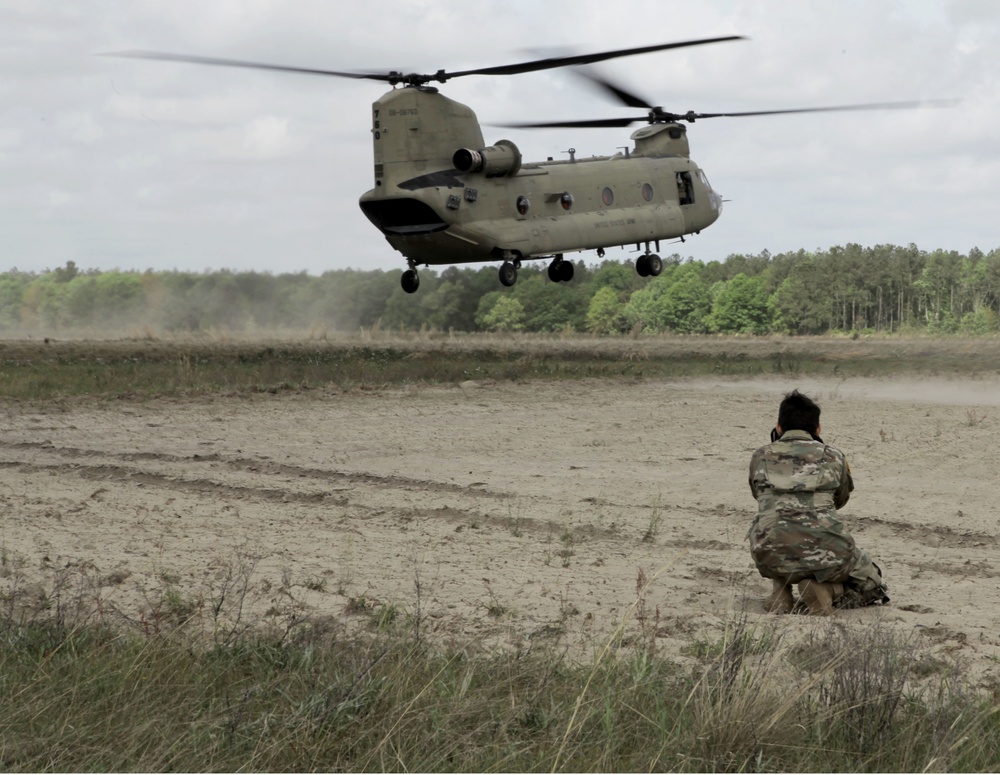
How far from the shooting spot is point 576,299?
83875 millimetres

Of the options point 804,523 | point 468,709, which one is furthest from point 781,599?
point 468,709

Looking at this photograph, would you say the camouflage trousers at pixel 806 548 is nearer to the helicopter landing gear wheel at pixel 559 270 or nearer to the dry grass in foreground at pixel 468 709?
the dry grass in foreground at pixel 468 709

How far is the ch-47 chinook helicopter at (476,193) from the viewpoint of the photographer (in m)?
26.1

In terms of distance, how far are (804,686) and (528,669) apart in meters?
1.48

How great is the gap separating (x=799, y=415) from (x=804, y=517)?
2.24 feet

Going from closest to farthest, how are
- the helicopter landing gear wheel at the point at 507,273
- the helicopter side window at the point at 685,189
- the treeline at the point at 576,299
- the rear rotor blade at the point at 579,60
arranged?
1. the rear rotor blade at the point at 579,60
2. the helicopter landing gear wheel at the point at 507,273
3. the helicopter side window at the point at 685,189
4. the treeline at the point at 576,299

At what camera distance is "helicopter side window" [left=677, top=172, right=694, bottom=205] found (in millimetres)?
32031

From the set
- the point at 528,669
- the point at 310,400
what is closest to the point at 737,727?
the point at 528,669

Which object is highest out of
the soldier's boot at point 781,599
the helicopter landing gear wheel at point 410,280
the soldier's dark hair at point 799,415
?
the helicopter landing gear wheel at point 410,280

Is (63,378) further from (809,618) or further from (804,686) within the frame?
(804,686)

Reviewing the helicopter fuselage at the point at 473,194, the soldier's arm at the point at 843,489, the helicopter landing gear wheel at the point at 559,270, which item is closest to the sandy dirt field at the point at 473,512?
the soldier's arm at the point at 843,489

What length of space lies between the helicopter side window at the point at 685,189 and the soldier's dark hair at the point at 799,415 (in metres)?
24.2

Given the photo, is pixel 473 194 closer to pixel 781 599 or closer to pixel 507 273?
pixel 507 273

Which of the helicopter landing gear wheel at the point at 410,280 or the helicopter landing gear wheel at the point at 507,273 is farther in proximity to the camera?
the helicopter landing gear wheel at the point at 410,280
